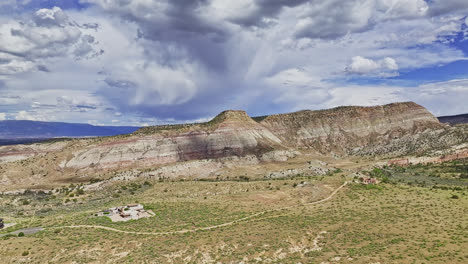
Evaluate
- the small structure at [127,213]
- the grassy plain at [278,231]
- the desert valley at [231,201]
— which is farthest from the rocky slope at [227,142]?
the small structure at [127,213]

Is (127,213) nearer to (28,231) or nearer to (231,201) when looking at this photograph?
(28,231)

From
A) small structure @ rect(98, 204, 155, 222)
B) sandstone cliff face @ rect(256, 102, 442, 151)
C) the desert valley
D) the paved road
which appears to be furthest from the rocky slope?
the paved road

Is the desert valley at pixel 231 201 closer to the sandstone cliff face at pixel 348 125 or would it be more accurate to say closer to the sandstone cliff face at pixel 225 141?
the sandstone cliff face at pixel 225 141

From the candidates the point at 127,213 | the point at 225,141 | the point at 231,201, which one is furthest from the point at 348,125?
the point at 127,213

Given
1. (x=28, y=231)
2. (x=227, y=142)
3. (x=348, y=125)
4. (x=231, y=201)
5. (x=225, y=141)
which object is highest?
(x=348, y=125)

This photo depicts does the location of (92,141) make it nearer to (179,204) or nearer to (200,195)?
(200,195)

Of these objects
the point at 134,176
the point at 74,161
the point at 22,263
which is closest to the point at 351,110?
the point at 134,176
